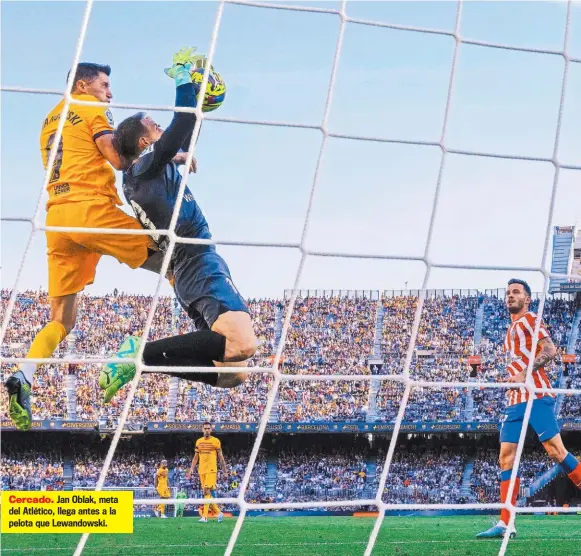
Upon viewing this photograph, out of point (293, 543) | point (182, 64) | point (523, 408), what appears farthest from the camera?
point (293, 543)

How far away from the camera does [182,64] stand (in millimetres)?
2404

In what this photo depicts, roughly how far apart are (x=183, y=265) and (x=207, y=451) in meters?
3.85

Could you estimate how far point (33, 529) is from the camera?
217 centimetres

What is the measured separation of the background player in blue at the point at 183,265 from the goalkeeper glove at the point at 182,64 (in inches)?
4.5

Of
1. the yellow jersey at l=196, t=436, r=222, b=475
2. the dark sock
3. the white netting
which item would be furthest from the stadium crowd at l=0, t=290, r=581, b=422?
the white netting

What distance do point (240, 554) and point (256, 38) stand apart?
216 cm

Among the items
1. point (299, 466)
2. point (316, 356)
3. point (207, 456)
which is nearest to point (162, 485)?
point (207, 456)

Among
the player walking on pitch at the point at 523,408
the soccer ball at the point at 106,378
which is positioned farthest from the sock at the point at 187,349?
the player walking on pitch at the point at 523,408

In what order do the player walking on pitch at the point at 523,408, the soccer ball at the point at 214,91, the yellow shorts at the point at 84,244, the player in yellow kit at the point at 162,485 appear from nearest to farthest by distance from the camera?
the yellow shorts at the point at 84,244 → the soccer ball at the point at 214,91 → the player walking on pitch at the point at 523,408 → the player in yellow kit at the point at 162,485

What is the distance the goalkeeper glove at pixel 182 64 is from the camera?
2373 mm

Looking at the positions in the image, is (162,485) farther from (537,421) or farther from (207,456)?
(537,421)

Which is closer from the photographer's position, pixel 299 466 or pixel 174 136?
pixel 174 136

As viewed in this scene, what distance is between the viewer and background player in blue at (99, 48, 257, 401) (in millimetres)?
2480

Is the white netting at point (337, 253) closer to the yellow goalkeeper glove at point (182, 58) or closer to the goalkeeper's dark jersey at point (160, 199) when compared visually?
the yellow goalkeeper glove at point (182, 58)
